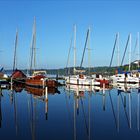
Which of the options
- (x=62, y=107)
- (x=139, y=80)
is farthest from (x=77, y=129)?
(x=139, y=80)

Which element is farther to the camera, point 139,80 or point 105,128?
point 139,80

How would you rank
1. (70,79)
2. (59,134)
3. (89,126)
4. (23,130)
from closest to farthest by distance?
(59,134), (23,130), (89,126), (70,79)

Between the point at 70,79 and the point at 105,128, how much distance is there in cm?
4600

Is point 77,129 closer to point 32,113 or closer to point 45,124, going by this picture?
point 45,124

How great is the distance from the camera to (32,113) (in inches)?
1198

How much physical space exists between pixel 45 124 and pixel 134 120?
822cm

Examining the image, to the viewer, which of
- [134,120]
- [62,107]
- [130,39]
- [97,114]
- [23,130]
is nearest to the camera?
[23,130]

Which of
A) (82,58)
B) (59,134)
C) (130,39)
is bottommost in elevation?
(59,134)

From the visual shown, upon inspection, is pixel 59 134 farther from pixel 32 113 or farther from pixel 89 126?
pixel 32 113

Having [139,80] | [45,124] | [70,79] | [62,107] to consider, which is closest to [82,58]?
[70,79]

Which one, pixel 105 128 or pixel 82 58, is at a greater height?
pixel 82 58

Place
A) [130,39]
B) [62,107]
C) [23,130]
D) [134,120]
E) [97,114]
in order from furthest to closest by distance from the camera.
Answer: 1. [130,39]
2. [62,107]
3. [97,114]
4. [134,120]
5. [23,130]

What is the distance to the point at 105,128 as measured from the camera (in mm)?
23203

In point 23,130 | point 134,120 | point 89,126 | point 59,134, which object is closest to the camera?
point 59,134
